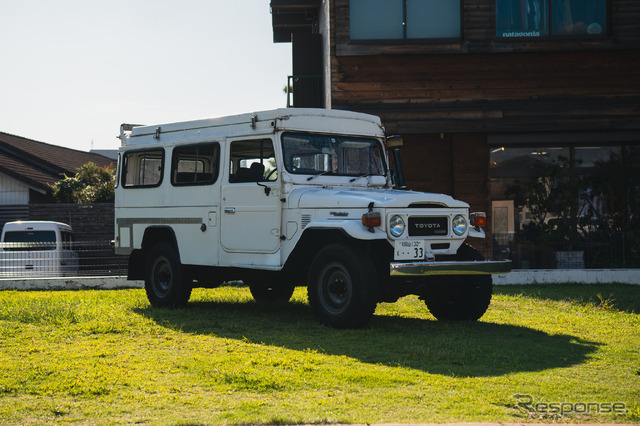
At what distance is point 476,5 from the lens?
59.0 feet

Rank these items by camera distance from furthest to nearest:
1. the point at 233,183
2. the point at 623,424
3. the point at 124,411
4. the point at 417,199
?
1. the point at 233,183
2. the point at 417,199
3. the point at 124,411
4. the point at 623,424

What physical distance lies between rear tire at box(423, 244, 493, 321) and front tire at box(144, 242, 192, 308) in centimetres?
362

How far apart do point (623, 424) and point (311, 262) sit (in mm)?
5150

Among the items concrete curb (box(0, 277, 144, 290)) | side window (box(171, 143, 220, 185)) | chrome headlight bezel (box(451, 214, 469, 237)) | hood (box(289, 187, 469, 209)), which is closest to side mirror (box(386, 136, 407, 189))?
hood (box(289, 187, 469, 209))

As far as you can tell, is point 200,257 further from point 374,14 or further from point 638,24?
point 638,24

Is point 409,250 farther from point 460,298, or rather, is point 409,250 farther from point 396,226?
point 460,298

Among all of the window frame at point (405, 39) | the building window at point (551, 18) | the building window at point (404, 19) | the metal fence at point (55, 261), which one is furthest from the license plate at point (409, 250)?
the building window at point (551, 18)

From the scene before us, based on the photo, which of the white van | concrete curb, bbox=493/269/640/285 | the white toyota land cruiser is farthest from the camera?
the white van

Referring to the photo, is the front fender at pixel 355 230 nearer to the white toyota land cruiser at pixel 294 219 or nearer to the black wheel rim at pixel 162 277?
the white toyota land cruiser at pixel 294 219

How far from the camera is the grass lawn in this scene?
5.29 metres

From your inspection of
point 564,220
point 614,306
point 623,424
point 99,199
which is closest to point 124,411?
point 623,424

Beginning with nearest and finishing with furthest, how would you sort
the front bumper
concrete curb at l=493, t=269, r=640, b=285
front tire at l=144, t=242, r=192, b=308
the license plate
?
1. the front bumper
2. the license plate
3. front tire at l=144, t=242, r=192, b=308
4. concrete curb at l=493, t=269, r=640, b=285

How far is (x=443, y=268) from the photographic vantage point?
8.61 m

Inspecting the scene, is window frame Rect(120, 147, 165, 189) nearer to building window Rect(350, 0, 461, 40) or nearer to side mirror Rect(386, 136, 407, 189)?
side mirror Rect(386, 136, 407, 189)
